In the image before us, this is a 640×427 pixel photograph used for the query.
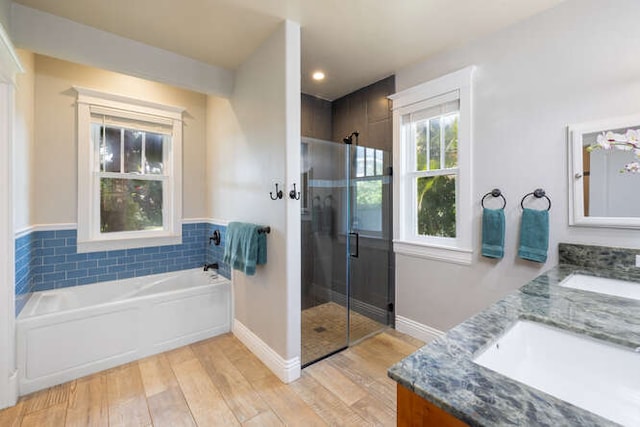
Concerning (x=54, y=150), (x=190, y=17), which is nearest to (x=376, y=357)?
(x=190, y=17)

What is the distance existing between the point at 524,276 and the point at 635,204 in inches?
28.9

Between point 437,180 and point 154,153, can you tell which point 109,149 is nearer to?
point 154,153

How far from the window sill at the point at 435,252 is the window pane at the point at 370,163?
76 centimetres

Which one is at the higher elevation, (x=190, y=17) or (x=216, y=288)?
(x=190, y=17)

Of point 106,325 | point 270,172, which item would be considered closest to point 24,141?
point 106,325

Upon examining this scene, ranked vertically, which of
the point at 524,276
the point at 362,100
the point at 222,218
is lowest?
the point at 524,276

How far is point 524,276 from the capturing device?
2.03 meters

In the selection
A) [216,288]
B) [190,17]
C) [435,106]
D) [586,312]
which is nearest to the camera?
[586,312]

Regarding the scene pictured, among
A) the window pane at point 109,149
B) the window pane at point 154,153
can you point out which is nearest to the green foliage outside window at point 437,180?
the window pane at point 154,153

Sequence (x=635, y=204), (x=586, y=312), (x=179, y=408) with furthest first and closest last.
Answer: (x=179, y=408) → (x=635, y=204) → (x=586, y=312)

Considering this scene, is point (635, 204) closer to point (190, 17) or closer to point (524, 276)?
point (524, 276)

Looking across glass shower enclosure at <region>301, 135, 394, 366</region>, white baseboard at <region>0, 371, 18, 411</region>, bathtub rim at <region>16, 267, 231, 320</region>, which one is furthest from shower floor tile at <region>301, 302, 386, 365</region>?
white baseboard at <region>0, 371, 18, 411</region>

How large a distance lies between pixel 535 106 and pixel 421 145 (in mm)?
928

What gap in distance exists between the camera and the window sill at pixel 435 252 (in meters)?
2.34
